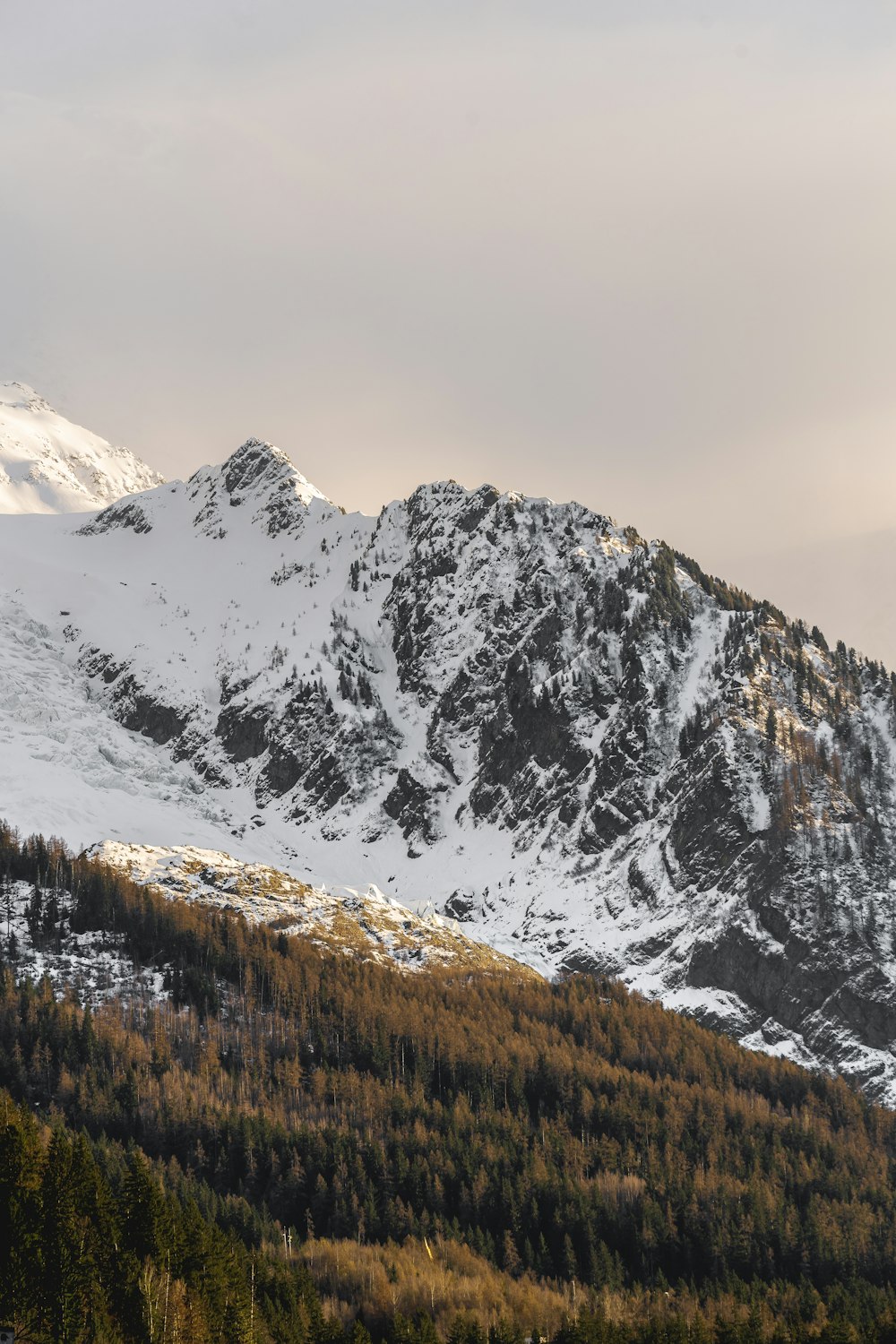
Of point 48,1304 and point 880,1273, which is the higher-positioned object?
point 880,1273

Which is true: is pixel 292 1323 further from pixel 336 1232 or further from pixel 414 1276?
pixel 336 1232

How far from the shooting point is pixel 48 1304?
133875 mm

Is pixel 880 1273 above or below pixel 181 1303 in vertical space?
above

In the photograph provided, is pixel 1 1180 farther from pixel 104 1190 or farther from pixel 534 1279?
pixel 534 1279

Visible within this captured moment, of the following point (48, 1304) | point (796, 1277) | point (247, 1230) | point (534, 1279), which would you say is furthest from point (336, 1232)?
point (48, 1304)

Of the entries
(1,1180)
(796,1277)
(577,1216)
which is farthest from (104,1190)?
(796,1277)

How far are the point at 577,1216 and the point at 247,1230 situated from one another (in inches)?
1679

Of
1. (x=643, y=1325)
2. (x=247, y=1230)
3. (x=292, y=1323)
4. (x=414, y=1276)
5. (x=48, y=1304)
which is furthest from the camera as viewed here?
(x=247, y=1230)

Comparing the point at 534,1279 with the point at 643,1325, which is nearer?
the point at 643,1325

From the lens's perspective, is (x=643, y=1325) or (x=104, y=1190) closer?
(x=104, y=1190)

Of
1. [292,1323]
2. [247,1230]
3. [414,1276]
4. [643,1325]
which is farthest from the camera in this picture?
[247,1230]

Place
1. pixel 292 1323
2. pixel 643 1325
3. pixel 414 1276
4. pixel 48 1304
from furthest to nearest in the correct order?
pixel 414 1276, pixel 643 1325, pixel 292 1323, pixel 48 1304

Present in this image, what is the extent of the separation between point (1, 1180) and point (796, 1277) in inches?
4090

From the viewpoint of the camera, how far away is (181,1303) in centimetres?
14188
